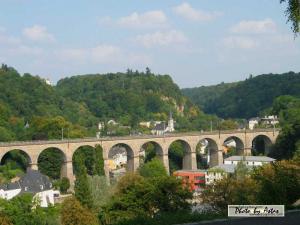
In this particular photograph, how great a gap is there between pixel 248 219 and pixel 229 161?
53.5 meters

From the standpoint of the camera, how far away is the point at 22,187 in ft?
156

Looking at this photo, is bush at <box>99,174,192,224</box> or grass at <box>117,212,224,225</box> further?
bush at <box>99,174,192,224</box>

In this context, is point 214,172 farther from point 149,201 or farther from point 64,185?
point 149,201

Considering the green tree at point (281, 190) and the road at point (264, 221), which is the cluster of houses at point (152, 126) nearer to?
the green tree at point (281, 190)

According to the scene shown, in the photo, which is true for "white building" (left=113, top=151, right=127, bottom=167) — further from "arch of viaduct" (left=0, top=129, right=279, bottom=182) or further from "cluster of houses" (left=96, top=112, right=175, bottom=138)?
"arch of viaduct" (left=0, top=129, right=279, bottom=182)

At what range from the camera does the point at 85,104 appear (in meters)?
138

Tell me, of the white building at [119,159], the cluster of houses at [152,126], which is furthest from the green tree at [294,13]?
the cluster of houses at [152,126]

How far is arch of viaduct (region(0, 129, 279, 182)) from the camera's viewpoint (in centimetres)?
5725

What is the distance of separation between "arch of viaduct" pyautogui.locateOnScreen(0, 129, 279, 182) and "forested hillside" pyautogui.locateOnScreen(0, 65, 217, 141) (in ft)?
37.7

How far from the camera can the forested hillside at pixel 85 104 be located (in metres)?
77.6

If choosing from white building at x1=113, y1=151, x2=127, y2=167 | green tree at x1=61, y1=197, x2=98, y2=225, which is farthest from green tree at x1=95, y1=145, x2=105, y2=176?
white building at x1=113, y1=151, x2=127, y2=167

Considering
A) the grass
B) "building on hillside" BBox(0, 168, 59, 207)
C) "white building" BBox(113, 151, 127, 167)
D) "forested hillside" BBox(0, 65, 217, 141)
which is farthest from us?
"white building" BBox(113, 151, 127, 167)

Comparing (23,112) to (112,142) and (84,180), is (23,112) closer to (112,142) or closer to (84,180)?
(112,142)

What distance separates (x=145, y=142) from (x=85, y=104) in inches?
2891
